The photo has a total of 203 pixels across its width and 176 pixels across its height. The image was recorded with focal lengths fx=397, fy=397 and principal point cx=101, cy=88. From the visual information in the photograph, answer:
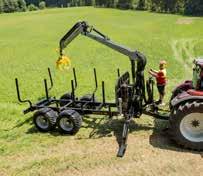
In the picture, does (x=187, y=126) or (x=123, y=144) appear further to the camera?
(x=123, y=144)

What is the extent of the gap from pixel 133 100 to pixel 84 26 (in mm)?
2876

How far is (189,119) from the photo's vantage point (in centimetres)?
1048

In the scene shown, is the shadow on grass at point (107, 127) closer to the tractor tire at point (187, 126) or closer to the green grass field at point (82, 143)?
the green grass field at point (82, 143)

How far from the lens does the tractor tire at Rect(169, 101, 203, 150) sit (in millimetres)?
10281

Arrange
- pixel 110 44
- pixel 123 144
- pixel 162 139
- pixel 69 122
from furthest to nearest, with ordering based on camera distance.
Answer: pixel 110 44
pixel 69 122
pixel 162 139
pixel 123 144

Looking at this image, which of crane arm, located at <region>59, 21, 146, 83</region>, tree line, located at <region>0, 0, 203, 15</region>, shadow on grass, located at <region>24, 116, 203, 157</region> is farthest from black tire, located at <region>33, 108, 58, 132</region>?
tree line, located at <region>0, 0, 203, 15</region>

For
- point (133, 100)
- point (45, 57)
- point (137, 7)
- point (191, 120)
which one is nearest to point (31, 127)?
point (133, 100)

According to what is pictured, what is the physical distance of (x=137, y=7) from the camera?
11800 cm

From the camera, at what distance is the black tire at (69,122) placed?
470 inches

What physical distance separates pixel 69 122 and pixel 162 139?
2.84 meters

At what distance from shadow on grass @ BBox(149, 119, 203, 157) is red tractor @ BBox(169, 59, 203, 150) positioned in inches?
8.9

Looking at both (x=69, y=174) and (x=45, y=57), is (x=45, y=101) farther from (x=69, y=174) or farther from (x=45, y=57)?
(x=45, y=57)

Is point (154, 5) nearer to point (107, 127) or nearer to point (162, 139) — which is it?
point (107, 127)

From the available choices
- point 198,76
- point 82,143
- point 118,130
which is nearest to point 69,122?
point 82,143
